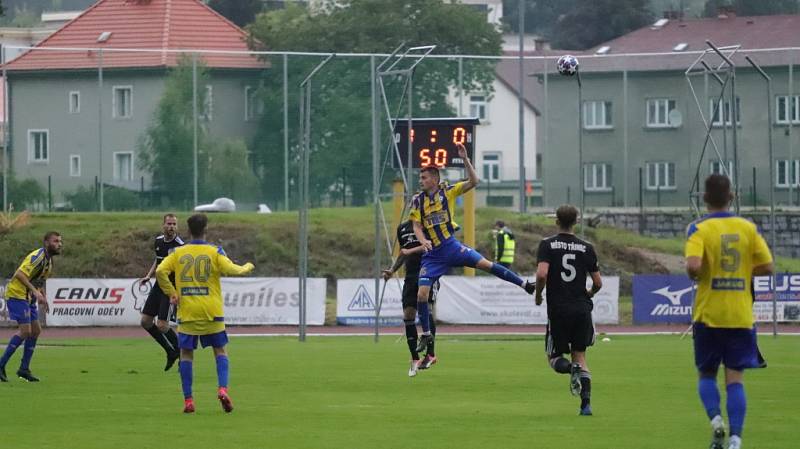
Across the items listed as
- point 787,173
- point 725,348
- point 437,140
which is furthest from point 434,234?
point 787,173

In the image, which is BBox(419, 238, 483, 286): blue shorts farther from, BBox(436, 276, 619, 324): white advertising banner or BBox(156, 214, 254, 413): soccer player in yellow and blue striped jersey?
BBox(436, 276, 619, 324): white advertising banner

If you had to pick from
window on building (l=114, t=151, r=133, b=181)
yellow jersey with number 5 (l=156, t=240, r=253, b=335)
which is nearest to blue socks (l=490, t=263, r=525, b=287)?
yellow jersey with number 5 (l=156, t=240, r=253, b=335)

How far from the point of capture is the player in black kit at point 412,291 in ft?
65.6

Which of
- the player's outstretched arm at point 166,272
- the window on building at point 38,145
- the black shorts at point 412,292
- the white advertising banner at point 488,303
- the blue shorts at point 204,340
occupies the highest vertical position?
the window on building at point 38,145

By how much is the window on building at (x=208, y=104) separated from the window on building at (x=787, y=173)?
18.4 meters

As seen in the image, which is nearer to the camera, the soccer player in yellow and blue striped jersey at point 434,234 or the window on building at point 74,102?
the soccer player in yellow and blue striped jersey at point 434,234

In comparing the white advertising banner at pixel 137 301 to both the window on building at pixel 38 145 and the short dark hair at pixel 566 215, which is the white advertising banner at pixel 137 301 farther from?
the short dark hair at pixel 566 215

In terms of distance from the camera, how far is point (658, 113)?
170 feet

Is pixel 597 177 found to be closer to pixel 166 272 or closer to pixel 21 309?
pixel 21 309

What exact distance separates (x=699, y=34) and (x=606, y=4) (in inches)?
1354

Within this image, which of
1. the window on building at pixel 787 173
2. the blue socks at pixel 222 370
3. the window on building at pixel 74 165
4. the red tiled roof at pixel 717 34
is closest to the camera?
the blue socks at pixel 222 370

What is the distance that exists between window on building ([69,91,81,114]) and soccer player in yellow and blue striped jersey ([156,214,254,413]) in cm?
3302

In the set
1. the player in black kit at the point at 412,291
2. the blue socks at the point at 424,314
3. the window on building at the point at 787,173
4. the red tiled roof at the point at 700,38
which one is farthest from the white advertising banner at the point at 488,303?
the blue socks at the point at 424,314

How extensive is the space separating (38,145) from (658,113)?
20.2 meters
